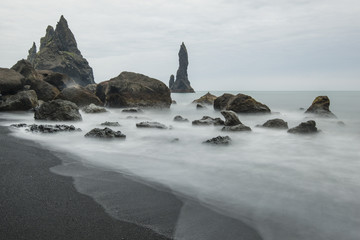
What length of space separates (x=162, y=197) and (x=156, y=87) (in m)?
21.8

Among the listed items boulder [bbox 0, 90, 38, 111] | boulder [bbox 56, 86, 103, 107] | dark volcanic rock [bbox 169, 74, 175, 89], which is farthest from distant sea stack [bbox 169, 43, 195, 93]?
boulder [bbox 0, 90, 38, 111]

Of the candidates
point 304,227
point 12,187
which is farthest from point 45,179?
point 304,227

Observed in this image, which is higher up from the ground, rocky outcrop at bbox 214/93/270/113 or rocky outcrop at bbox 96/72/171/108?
rocky outcrop at bbox 96/72/171/108

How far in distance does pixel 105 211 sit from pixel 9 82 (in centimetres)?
1725

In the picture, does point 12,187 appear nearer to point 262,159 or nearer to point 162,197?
point 162,197

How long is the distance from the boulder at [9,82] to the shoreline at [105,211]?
1475cm

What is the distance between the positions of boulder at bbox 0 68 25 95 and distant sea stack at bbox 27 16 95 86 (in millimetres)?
57064

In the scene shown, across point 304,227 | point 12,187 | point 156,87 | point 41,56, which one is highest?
point 41,56

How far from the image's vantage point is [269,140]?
31.5 feet

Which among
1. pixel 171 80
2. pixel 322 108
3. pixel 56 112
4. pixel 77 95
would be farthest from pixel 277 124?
pixel 171 80

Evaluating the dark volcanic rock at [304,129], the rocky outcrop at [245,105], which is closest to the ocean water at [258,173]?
the dark volcanic rock at [304,129]

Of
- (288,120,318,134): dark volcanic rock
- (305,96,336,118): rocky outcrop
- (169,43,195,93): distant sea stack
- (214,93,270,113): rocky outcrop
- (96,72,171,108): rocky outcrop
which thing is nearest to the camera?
(288,120,318,134): dark volcanic rock

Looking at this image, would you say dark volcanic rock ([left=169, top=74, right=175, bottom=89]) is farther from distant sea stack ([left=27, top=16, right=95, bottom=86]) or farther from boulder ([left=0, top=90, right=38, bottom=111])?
boulder ([left=0, top=90, right=38, bottom=111])

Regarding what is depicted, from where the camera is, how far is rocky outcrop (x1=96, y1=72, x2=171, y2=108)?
24.0 m
